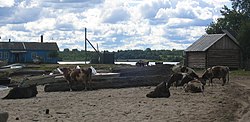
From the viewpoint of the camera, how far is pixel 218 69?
29.4m

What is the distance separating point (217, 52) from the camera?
54500 millimetres

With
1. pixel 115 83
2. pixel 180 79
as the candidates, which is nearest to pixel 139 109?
pixel 180 79

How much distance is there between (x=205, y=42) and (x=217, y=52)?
87.1 inches

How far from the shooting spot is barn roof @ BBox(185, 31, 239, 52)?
54.6 m

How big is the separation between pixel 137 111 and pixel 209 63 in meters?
39.1

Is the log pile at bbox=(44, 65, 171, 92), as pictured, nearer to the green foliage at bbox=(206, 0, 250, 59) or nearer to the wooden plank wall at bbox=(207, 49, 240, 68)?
the wooden plank wall at bbox=(207, 49, 240, 68)

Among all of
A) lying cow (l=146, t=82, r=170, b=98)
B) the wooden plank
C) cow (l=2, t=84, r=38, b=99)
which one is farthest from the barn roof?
cow (l=2, t=84, r=38, b=99)

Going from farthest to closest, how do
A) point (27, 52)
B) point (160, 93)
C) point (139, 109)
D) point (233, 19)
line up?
point (27, 52) < point (233, 19) < point (160, 93) < point (139, 109)

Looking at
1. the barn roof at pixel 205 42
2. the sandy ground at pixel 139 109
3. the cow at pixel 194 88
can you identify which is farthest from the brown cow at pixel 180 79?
the barn roof at pixel 205 42

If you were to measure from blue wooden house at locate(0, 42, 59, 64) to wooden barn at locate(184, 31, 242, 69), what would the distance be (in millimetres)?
29666

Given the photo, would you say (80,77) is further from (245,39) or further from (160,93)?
(245,39)

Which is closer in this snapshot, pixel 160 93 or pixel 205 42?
pixel 160 93

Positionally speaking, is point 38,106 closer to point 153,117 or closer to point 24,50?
point 153,117

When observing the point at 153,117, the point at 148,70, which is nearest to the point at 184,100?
the point at 153,117
